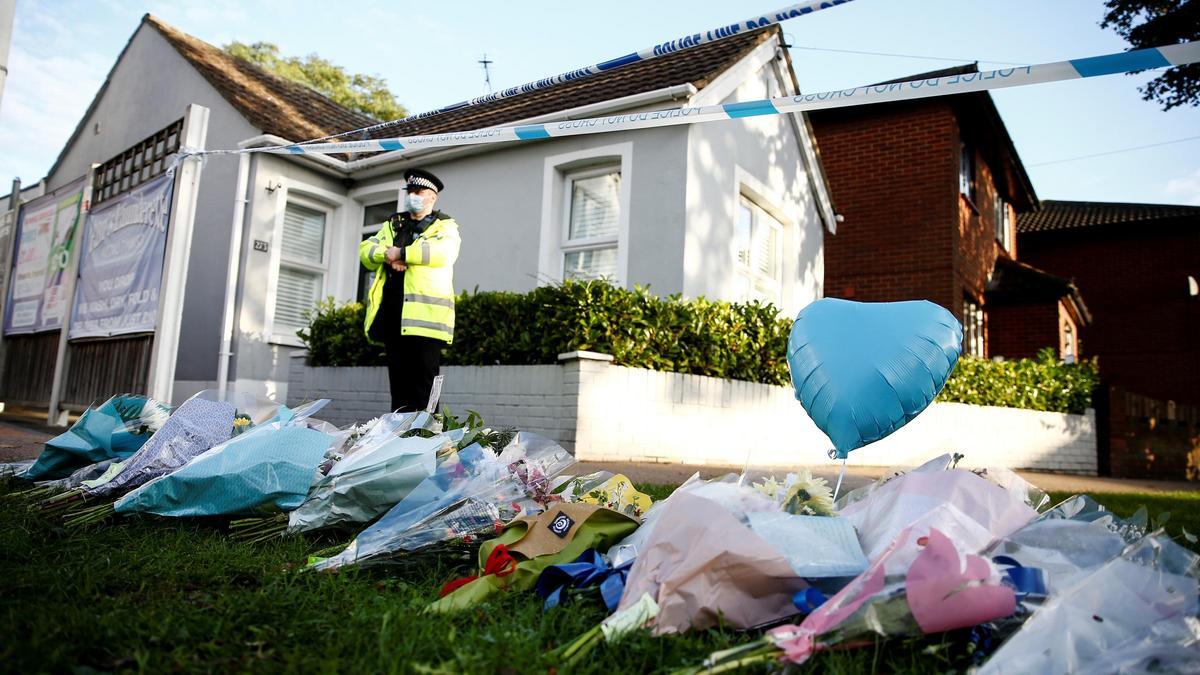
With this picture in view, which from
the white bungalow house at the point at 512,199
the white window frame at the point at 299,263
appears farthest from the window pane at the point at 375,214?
the white window frame at the point at 299,263

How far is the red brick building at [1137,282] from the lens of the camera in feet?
65.3

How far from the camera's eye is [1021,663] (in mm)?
1500

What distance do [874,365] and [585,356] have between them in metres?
3.51

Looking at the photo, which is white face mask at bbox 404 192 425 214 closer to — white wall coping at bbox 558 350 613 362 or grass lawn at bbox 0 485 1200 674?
white wall coping at bbox 558 350 613 362

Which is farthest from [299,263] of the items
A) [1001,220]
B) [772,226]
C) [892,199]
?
[1001,220]

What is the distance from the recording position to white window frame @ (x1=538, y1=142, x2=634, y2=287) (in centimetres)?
852

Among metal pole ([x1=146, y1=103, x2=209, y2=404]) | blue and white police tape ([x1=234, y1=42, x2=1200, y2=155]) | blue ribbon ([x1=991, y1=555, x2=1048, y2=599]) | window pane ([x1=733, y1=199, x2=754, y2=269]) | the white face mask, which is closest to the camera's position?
blue ribbon ([x1=991, y1=555, x2=1048, y2=599])

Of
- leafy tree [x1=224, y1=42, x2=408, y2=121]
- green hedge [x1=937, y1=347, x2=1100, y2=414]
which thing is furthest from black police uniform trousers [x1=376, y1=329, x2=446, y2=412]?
leafy tree [x1=224, y1=42, x2=408, y2=121]

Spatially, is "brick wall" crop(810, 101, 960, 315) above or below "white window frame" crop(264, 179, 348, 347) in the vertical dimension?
above

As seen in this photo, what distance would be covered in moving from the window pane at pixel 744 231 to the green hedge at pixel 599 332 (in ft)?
6.07

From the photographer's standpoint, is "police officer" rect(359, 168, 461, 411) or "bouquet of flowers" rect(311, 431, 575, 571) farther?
A: "police officer" rect(359, 168, 461, 411)

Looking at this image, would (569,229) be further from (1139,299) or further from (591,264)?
(1139,299)

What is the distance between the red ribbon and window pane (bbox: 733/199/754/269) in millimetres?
7850

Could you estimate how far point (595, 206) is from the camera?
9031mm
